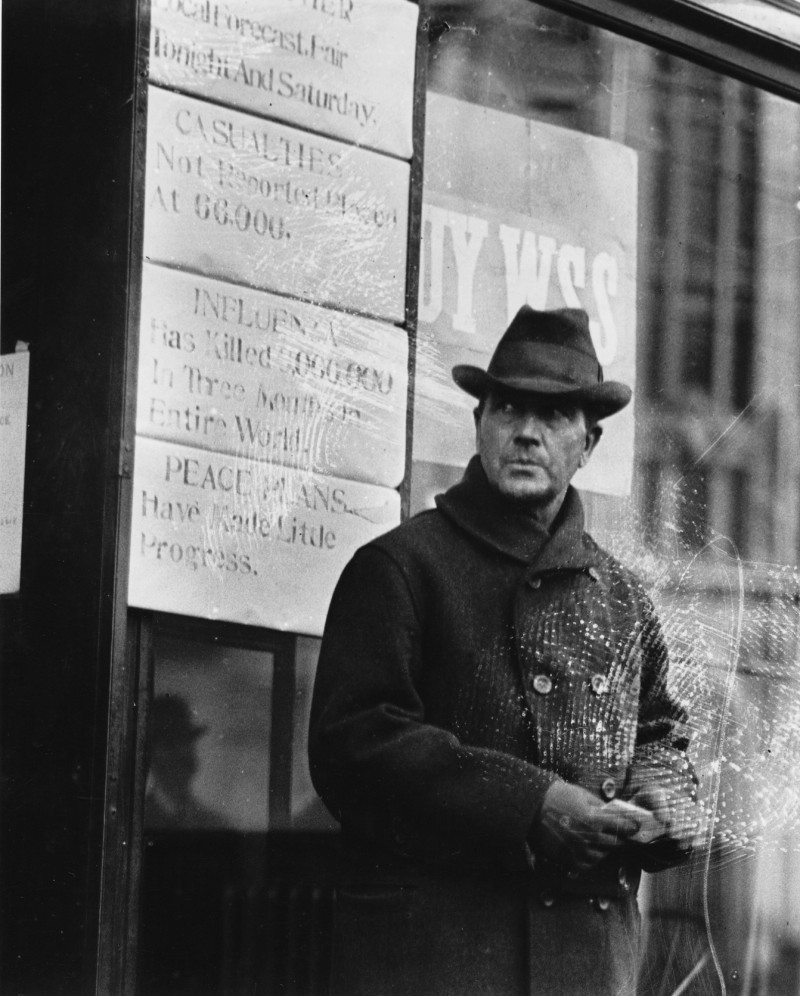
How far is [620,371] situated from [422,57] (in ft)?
2.60

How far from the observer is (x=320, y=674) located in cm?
344

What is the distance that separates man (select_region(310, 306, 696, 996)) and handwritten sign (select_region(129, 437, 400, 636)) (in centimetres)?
6

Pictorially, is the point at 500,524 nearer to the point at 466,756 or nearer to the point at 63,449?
the point at 466,756

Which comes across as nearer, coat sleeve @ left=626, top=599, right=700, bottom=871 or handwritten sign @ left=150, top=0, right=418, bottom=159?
handwritten sign @ left=150, top=0, right=418, bottom=159

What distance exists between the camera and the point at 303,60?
3656 millimetres

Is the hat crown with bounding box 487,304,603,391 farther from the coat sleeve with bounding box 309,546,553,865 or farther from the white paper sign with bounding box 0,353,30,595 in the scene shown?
the white paper sign with bounding box 0,353,30,595

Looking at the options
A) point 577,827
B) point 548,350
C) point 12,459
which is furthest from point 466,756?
point 12,459

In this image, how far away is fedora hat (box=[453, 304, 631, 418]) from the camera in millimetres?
3730

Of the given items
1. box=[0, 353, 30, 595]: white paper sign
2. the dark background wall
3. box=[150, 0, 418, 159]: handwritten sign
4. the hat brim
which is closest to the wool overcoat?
the hat brim

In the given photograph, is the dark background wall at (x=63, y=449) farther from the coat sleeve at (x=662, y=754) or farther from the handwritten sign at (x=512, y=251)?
the coat sleeve at (x=662, y=754)

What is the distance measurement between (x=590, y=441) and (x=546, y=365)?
0.19m

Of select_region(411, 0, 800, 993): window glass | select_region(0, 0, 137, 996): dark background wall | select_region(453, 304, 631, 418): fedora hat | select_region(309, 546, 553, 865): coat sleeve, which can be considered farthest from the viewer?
select_region(411, 0, 800, 993): window glass

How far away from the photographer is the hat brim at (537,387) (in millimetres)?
3707

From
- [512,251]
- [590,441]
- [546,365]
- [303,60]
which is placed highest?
[303,60]
